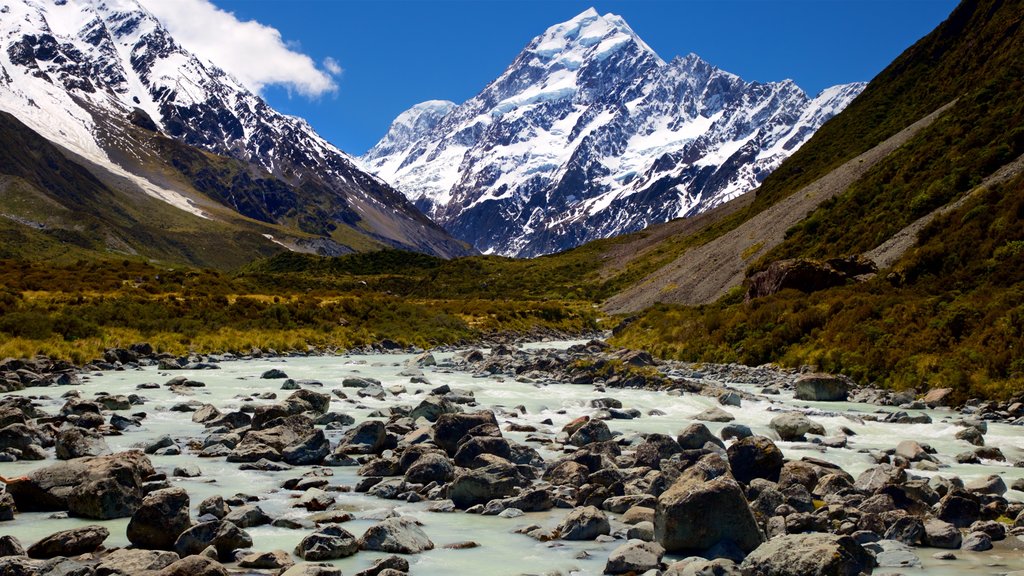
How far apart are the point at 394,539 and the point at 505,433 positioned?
9.84m

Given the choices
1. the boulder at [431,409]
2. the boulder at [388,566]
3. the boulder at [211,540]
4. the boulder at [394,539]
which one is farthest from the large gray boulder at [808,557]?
the boulder at [431,409]

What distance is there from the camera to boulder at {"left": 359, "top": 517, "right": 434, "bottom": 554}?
10.9m

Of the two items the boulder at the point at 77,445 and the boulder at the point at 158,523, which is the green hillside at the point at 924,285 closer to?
the boulder at the point at 158,523

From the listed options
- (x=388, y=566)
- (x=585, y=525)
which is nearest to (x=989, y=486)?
(x=585, y=525)

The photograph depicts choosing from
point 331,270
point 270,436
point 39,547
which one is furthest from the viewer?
point 331,270

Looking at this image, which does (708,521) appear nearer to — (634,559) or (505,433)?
(634,559)

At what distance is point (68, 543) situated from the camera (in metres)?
10.0

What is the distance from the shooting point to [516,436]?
66.4ft

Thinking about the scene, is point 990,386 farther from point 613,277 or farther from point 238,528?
point 613,277

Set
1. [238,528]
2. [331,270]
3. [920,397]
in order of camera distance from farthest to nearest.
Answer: [331,270] → [920,397] → [238,528]

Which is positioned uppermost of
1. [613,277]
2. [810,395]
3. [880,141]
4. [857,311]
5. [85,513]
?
[880,141]

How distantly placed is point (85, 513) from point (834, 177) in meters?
94.5

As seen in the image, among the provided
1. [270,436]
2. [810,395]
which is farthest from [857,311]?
[270,436]

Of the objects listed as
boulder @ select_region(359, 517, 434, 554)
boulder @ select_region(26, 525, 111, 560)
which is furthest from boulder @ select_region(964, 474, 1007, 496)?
boulder @ select_region(26, 525, 111, 560)
